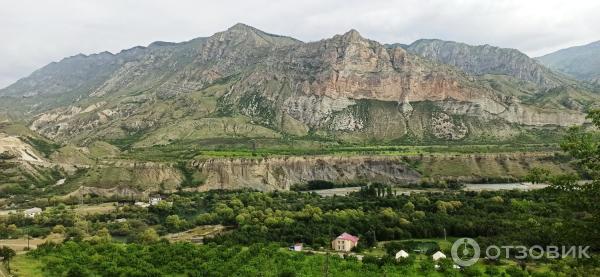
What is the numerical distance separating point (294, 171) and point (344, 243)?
320 ft

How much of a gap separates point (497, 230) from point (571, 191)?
59706mm

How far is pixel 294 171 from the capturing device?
169 meters

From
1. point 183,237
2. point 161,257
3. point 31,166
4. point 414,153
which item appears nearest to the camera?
point 161,257

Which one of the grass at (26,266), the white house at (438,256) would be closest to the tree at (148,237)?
the grass at (26,266)

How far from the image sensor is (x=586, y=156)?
63.1 ft

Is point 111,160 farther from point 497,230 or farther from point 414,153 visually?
point 497,230

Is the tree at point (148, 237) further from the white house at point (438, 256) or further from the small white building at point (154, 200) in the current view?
the white house at point (438, 256)

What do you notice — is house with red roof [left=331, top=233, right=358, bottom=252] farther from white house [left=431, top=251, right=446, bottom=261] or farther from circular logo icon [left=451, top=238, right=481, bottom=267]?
circular logo icon [left=451, top=238, right=481, bottom=267]

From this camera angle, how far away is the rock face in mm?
157000

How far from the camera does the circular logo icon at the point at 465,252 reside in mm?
58859

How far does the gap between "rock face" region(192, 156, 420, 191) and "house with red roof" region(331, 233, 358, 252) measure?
8331 cm

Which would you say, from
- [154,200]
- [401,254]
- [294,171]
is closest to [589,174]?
[401,254]

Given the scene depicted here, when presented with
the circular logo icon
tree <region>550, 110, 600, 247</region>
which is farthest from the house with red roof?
tree <region>550, 110, 600, 247</region>

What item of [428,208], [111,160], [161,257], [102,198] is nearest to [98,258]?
[161,257]
